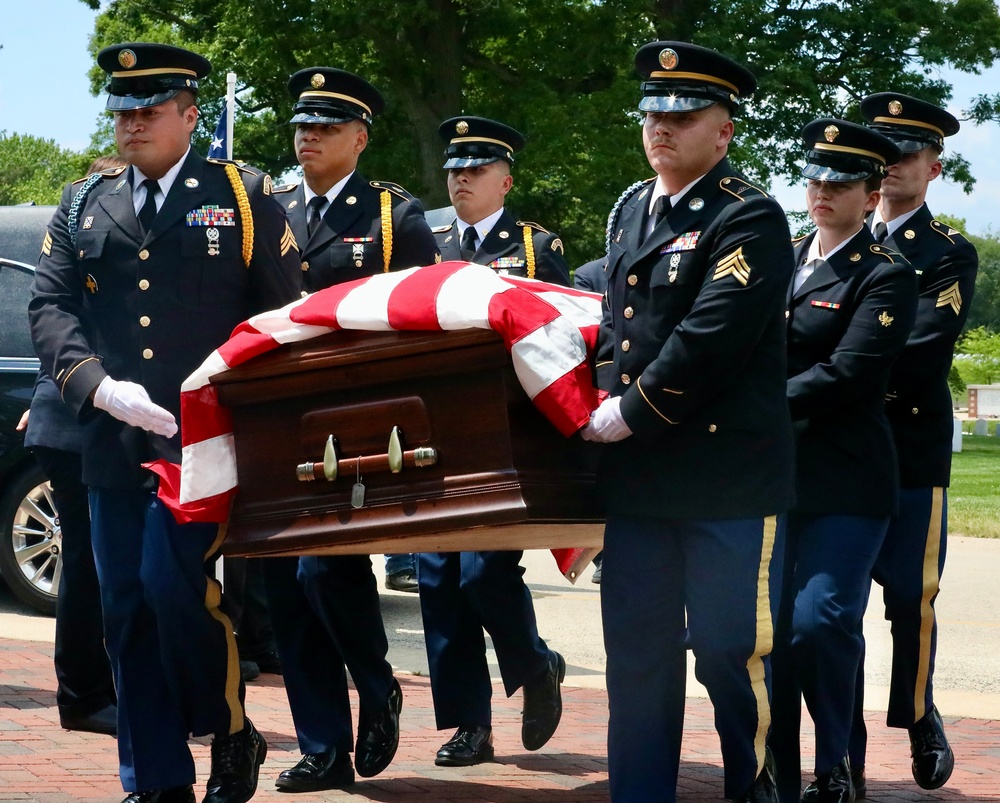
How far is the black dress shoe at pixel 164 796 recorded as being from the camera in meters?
4.57

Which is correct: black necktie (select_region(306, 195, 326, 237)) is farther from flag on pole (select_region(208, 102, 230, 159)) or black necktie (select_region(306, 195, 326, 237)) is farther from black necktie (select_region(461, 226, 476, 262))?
flag on pole (select_region(208, 102, 230, 159))

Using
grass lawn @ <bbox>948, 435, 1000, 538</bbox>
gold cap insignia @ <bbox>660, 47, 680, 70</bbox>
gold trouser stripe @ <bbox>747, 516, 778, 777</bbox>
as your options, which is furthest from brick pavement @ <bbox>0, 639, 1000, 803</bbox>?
grass lawn @ <bbox>948, 435, 1000, 538</bbox>

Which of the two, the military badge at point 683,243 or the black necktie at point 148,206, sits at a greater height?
the black necktie at point 148,206

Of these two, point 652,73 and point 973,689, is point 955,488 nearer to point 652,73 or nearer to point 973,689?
point 973,689

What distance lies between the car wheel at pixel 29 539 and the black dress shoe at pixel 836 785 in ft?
16.0

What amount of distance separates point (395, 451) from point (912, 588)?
2284 millimetres

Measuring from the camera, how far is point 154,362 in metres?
4.67

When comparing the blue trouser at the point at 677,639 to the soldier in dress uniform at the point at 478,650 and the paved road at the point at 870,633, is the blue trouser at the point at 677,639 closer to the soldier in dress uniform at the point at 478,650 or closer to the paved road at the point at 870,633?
the soldier in dress uniform at the point at 478,650

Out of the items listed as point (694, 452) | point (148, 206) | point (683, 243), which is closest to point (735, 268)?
point (683, 243)

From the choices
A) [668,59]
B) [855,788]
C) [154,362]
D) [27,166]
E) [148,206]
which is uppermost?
[27,166]

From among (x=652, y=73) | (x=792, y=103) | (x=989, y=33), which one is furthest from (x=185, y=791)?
(x=989, y=33)

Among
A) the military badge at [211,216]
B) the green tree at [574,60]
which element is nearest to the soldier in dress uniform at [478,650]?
the military badge at [211,216]

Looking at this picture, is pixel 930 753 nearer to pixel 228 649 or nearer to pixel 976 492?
pixel 228 649

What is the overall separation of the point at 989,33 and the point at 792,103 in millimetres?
3778
